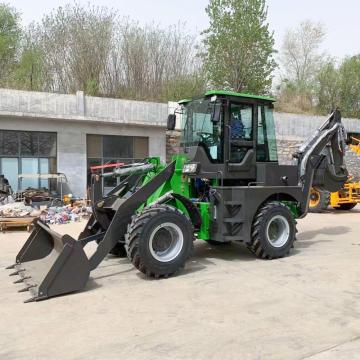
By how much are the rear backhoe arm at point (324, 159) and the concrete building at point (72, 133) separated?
10117mm

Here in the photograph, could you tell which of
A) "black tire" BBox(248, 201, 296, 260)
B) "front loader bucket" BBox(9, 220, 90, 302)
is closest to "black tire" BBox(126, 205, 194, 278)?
"front loader bucket" BBox(9, 220, 90, 302)

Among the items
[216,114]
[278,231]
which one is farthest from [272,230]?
[216,114]

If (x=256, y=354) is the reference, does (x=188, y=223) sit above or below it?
above

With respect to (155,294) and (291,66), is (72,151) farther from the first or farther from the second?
(291,66)

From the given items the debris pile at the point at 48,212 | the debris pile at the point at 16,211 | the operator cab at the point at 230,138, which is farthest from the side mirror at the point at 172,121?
the debris pile at the point at 16,211

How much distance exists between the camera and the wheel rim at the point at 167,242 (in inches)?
258

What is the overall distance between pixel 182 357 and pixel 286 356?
2.94 ft

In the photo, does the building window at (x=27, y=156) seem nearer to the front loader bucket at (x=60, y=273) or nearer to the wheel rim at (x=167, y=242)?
the front loader bucket at (x=60, y=273)

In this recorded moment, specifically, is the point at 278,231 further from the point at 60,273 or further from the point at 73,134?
the point at 73,134

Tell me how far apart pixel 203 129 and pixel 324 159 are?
2943mm

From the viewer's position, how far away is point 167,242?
22.0 ft

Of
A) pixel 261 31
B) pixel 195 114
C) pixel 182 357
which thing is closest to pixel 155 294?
pixel 182 357

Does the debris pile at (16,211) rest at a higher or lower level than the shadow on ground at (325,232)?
higher

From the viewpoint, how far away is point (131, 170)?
24.6 feet
